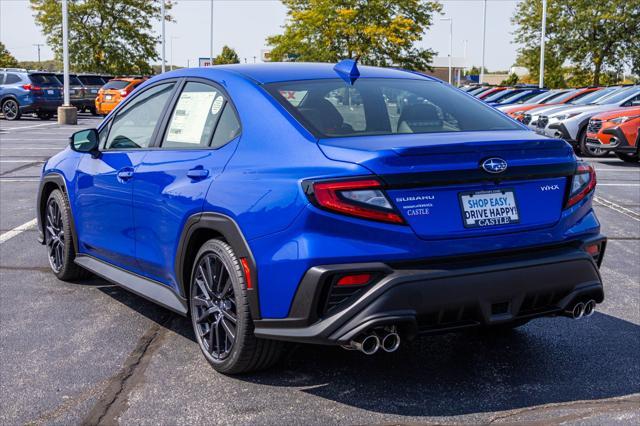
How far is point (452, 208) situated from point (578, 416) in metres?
1.08

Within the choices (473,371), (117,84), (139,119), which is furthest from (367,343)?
(117,84)

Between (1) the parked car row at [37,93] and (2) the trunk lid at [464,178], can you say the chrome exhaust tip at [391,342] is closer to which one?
(2) the trunk lid at [464,178]

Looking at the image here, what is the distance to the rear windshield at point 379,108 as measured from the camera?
13.1ft

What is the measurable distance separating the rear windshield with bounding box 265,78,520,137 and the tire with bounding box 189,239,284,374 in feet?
2.53

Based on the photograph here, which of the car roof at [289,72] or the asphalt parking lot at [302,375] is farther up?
the car roof at [289,72]

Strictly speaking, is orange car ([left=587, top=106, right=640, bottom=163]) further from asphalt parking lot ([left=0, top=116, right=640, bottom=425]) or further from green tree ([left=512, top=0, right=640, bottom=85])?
green tree ([left=512, top=0, right=640, bottom=85])

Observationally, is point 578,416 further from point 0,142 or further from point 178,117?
point 0,142

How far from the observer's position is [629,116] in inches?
633

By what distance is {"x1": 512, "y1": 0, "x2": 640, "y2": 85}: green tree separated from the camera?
44188mm

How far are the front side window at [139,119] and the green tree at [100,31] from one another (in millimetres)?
51129

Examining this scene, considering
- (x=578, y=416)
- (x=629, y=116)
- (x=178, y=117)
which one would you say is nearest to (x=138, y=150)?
(x=178, y=117)

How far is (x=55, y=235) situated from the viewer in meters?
6.19

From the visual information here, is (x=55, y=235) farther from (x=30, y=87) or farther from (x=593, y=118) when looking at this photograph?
(x=30, y=87)

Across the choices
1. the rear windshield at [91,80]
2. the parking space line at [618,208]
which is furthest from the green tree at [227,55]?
the parking space line at [618,208]
